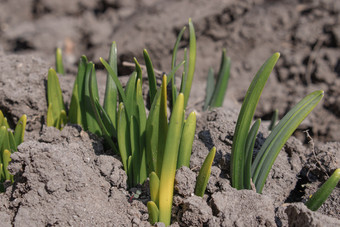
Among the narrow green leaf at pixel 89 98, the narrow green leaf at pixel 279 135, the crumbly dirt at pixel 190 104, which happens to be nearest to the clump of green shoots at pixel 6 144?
the crumbly dirt at pixel 190 104

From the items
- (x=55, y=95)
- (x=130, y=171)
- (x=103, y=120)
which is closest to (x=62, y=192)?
(x=130, y=171)

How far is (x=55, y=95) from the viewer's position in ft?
7.59

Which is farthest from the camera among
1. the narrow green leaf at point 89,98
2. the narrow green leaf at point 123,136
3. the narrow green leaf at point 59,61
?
the narrow green leaf at point 59,61

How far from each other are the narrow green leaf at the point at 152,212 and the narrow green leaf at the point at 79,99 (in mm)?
761

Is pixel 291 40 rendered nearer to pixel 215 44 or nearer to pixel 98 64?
pixel 215 44

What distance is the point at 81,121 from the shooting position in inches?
90.9

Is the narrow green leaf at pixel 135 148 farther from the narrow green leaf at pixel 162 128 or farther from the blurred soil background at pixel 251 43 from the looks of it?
the blurred soil background at pixel 251 43

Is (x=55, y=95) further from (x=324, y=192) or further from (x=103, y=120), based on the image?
(x=324, y=192)

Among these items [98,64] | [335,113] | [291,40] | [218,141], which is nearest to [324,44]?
[291,40]

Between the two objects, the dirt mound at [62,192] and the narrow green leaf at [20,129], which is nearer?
the dirt mound at [62,192]

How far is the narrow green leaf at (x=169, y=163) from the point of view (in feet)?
5.27


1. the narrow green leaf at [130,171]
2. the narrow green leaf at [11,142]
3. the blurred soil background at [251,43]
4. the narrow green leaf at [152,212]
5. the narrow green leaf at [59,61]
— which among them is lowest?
the narrow green leaf at [152,212]

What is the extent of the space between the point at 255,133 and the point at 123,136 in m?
0.63

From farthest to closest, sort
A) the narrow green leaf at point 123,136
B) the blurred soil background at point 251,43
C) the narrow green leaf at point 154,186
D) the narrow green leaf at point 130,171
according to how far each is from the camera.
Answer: the blurred soil background at point 251,43, the narrow green leaf at point 130,171, the narrow green leaf at point 123,136, the narrow green leaf at point 154,186
